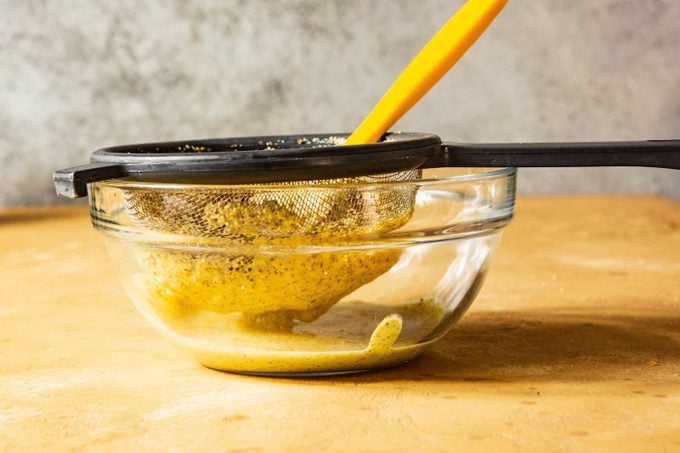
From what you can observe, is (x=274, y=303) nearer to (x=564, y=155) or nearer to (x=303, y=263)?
(x=303, y=263)

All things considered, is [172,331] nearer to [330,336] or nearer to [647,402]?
[330,336]

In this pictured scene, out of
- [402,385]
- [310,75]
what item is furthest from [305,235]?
[310,75]

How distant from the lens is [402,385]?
0.67 meters

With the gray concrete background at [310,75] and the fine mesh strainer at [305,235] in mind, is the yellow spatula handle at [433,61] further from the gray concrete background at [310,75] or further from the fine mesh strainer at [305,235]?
the gray concrete background at [310,75]

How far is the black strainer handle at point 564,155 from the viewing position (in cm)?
65

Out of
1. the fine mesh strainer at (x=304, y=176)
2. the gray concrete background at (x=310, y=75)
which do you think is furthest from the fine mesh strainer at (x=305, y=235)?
the gray concrete background at (x=310, y=75)

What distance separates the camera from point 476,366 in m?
0.71

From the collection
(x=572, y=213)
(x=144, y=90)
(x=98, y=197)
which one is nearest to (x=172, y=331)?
(x=98, y=197)

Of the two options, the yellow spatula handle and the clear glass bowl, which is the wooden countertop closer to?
the clear glass bowl

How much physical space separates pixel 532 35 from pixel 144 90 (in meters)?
1.00

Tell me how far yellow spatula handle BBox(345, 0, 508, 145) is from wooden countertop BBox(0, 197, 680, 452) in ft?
0.64

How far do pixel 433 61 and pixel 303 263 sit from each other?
0.60ft

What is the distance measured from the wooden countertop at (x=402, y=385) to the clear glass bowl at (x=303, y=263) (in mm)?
29

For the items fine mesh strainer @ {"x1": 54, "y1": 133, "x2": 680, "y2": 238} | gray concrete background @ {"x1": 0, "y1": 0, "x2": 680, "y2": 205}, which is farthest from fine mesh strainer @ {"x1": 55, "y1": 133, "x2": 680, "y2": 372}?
gray concrete background @ {"x1": 0, "y1": 0, "x2": 680, "y2": 205}
